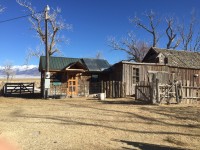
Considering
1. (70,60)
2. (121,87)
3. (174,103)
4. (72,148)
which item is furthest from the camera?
(70,60)

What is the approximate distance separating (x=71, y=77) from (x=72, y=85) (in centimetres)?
82

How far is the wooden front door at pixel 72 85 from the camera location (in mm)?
28438

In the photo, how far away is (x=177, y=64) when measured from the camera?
1212 inches

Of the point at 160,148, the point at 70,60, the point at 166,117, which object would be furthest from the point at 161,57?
the point at 160,148

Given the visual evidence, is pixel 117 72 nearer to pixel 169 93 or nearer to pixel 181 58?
pixel 181 58

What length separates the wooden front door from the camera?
2844 centimetres

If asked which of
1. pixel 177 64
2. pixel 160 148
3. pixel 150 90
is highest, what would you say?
pixel 177 64

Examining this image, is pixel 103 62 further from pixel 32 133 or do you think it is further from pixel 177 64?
pixel 32 133

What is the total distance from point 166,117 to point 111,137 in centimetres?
453

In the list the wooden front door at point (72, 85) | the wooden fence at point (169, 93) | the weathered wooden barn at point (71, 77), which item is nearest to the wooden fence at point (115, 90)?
the weathered wooden barn at point (71, 77)

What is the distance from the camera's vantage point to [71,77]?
28.9 meters

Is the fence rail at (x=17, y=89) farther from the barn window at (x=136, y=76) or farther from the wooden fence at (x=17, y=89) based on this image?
the barn window at (x=136, y=76)

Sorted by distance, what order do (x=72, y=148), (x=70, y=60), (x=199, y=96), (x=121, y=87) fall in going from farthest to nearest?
(x=70, y=60), (x=121, y=87), (x=199, y=96), (x=72, y=148)

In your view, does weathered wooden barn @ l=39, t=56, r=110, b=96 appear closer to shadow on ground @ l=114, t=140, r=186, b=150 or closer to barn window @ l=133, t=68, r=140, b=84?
barn window @ l=133, t=68, r=140, b=84
